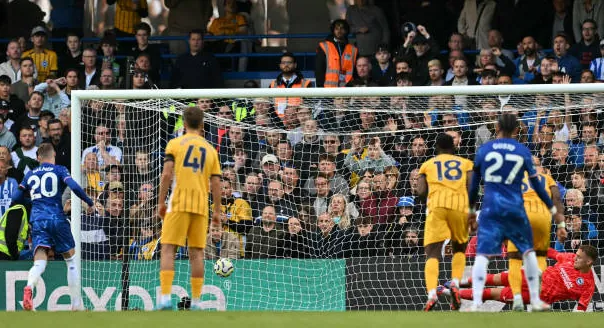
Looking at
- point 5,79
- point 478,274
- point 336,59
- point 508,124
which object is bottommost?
point 478,274

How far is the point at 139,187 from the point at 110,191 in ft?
1.15

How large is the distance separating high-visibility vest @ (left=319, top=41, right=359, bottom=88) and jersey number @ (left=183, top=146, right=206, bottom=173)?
261 inches

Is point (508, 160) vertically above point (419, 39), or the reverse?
point (419, 39)

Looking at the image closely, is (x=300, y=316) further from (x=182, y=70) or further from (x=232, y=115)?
(x=182, y=70)

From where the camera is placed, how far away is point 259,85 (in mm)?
18156

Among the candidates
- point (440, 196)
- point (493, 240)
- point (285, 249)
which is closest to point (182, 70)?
point (285, 249)

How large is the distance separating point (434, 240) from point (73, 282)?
13.0 feet

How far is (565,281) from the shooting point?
1302cm

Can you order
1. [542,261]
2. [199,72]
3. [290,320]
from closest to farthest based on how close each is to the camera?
[290,320]
[542,261]
[199,72]

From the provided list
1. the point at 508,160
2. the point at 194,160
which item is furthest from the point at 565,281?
the point at 194,160

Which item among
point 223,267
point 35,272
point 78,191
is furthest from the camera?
point 223,267

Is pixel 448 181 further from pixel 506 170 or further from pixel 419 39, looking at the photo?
pixel 419 39

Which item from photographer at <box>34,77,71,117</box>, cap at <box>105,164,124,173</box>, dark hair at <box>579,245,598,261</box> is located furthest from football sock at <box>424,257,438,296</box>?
photographer at <box>34,77,71,117</box>

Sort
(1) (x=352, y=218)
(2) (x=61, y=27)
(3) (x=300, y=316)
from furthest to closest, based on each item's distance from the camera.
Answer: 1. (2) (x=61, y=27)
2. (1) (x=352, y=218)
3. (3) (x=300, y=316)
